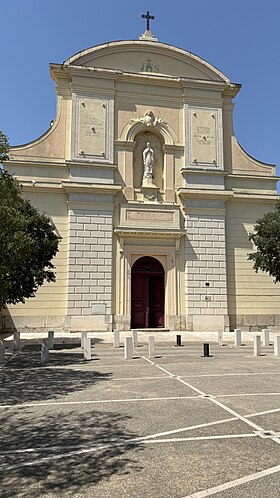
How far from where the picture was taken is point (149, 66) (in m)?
26.0

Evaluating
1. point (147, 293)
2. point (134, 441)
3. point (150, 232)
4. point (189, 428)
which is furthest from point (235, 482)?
point (147, 293)

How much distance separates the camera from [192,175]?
994 inches

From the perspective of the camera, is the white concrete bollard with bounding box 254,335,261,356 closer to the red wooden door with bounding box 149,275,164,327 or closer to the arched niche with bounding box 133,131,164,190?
the red wooden door with bounding box 149,275,164,327

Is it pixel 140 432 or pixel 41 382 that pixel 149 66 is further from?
pixel 140 432

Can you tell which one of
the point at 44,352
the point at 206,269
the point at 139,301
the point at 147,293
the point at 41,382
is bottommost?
the point at 41,382

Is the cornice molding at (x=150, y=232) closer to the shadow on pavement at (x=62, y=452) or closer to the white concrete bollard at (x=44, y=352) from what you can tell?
the white concrete bollard at (x=44, y=352)

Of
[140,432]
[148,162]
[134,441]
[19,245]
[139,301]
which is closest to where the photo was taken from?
[134,441]

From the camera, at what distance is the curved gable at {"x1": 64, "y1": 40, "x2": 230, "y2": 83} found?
2517 centimetres

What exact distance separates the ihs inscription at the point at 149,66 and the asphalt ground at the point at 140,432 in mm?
19965

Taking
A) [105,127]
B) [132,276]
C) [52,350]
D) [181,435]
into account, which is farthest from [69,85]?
[181,435]

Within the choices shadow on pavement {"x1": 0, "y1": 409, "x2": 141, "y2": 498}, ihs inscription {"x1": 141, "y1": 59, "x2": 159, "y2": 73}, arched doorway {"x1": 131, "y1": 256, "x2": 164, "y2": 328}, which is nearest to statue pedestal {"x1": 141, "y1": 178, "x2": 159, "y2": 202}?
arched doorway {"x1": 131, "y1": 256, "x2": 164, "y2": 328}

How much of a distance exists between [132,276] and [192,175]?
682 cm

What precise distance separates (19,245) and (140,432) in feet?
25.0

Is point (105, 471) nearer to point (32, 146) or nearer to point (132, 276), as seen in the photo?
point (132, 276)
